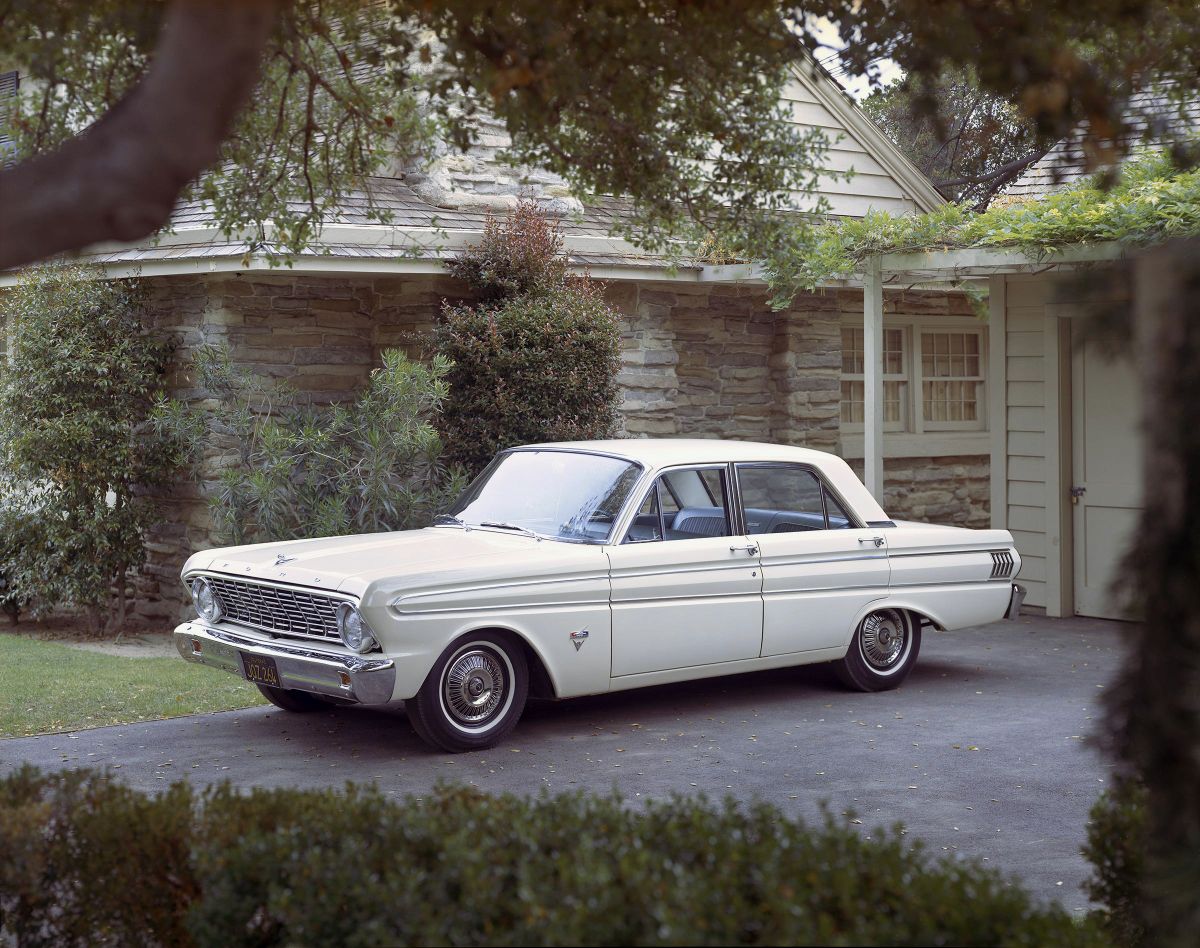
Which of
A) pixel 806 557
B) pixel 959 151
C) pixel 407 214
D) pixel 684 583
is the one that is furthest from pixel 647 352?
pixel 959 151

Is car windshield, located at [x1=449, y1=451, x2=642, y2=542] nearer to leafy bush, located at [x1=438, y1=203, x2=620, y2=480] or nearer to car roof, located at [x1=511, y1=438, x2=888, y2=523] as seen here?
car roof, located at [x1=511, y1=438, x2=888, y2=523]

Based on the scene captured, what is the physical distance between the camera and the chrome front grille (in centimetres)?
738

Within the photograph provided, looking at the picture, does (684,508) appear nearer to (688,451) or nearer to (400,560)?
(688,451)

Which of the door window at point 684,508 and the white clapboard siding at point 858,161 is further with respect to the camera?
the white clapboard siding at point 858,161

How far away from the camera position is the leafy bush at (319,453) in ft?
35.3

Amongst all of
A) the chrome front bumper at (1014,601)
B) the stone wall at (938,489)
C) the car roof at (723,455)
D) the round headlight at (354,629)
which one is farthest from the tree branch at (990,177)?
the round headlight at (354,629)

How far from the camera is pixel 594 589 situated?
783 centimetres

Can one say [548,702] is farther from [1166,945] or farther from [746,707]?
[1166,945]

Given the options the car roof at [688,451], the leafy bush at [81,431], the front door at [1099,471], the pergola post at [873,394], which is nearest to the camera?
the car roof at [688,451]

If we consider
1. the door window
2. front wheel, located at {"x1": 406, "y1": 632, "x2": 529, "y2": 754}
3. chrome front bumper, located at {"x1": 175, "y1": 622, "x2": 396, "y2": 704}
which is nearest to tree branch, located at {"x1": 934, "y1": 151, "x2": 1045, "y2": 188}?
the door window

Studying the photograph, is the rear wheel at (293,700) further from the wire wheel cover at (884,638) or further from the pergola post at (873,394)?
the pergola post at (873,394)

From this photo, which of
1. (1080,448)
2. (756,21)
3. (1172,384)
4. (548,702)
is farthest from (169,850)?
(1080,448)

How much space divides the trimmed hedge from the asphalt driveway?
7.66ft

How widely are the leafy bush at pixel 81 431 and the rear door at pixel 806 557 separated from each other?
5271 millimetres
